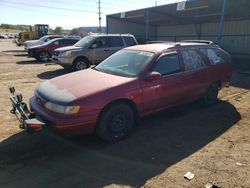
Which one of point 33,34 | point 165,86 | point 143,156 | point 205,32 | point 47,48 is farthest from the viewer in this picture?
point 33,34

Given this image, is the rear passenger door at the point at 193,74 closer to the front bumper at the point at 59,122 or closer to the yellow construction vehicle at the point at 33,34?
the front bumper at the point at 59,122

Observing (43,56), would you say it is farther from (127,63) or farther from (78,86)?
(78,86)

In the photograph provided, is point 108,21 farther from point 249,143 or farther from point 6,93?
point 249,143

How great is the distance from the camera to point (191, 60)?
233 inches

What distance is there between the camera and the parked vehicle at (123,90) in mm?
4145

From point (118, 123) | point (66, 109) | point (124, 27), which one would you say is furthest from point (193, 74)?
point (124, 27)

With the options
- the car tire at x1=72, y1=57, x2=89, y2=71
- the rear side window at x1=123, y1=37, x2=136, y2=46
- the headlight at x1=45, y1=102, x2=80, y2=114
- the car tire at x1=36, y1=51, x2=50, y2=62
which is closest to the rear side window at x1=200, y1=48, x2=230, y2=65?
the headlight at x1=45, y1=102, x2=80, y2=114

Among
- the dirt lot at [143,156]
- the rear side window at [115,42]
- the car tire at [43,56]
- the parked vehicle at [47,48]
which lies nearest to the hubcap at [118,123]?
the dirt lot at [143,156]

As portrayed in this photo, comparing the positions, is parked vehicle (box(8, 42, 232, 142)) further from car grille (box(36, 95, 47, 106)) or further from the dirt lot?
the dirt lot

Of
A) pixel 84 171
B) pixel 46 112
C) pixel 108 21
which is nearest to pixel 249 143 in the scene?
pixel 84 171

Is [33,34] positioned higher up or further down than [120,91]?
higher up

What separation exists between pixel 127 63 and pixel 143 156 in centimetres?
208

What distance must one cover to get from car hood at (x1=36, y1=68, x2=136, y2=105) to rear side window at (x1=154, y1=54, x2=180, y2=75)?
74cm

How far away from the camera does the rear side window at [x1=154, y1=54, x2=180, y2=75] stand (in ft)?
17.0
